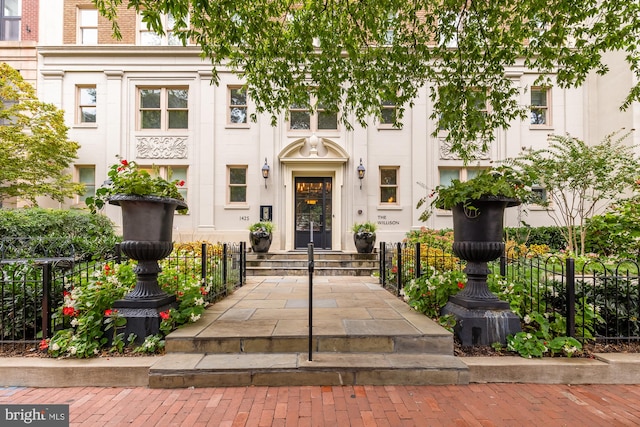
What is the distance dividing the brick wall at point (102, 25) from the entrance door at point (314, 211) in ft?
28.0

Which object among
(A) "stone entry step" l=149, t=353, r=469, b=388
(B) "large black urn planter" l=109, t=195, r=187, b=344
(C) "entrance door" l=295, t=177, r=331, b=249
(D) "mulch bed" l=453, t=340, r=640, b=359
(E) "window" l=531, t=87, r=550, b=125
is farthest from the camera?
(E) "window" l=531, t=87, r=550, b=125

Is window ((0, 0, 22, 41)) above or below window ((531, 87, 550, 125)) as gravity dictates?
above

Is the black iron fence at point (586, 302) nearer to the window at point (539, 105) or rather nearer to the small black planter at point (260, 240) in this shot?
the small black planter at point (260, 240)

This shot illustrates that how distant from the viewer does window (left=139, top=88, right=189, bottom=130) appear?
39.2ft

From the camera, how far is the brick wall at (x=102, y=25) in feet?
39.0

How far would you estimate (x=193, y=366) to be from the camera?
324cm

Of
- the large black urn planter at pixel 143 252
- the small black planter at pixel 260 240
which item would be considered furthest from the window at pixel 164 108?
the large black urn planter at pixel 143 252

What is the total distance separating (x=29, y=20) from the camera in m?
12.7

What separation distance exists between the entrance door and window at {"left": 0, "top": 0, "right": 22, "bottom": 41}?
1314cm

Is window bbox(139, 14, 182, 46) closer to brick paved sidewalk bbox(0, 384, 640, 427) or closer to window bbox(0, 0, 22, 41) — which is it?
window bbox(0, 0, 22, 41)

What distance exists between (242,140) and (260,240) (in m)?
4.18

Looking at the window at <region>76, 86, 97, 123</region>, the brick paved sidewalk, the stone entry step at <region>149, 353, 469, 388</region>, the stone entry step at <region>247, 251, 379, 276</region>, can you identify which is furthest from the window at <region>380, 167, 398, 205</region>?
the window at <region>76, 86, 97, 123</region>

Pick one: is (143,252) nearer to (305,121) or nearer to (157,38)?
(305,121)
